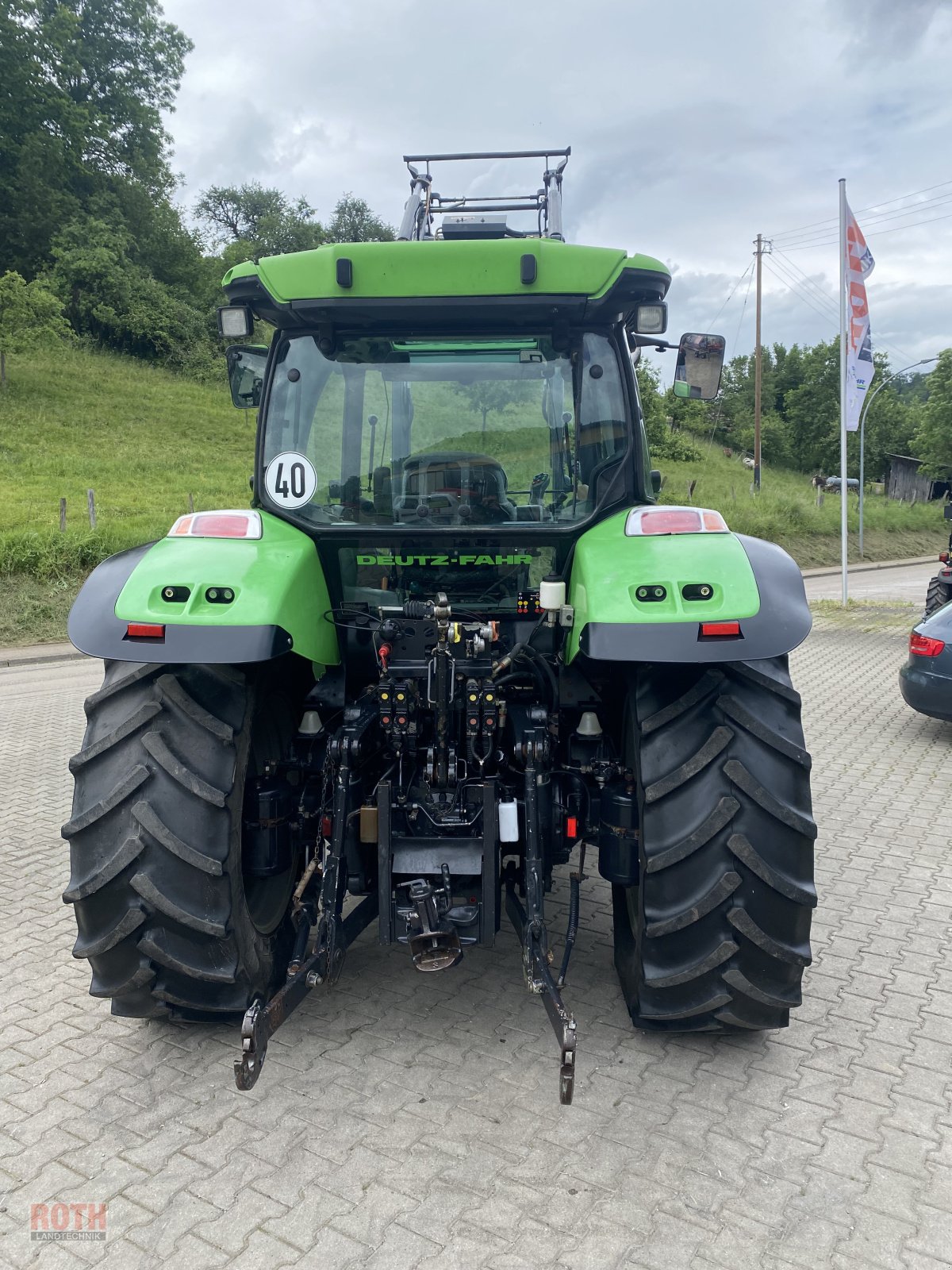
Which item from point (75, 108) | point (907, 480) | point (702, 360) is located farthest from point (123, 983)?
point (907, 480)

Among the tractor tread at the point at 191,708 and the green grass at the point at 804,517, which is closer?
the tractor tread at the point at 191,708

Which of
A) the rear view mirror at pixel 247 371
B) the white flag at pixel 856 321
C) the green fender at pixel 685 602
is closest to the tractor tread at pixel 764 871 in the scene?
the green fender at pixel 685 602

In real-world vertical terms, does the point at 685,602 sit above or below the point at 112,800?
above

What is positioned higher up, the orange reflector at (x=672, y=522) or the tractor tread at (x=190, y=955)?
the orange reflector at (x=672, y=522)

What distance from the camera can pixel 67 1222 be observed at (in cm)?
236

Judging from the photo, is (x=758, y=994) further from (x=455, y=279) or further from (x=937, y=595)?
(x=937, y=595)

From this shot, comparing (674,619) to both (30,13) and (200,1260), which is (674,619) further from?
(30,13)

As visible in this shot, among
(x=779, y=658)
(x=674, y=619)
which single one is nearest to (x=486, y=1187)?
(x=674, y=619)

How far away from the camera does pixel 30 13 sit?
44.2 meters

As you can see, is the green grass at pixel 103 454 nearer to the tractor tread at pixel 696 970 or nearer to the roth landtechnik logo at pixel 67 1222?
the roth landtechnik logo at pixel 67 1222

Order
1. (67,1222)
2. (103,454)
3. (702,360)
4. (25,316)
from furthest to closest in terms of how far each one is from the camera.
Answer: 1. (25,316)
2. (103,454)
3. (702,360)
4. (67,1222)

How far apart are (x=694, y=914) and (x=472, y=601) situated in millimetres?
1355

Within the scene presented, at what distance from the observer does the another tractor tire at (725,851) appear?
9.30 feet

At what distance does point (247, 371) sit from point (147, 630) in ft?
5.36
